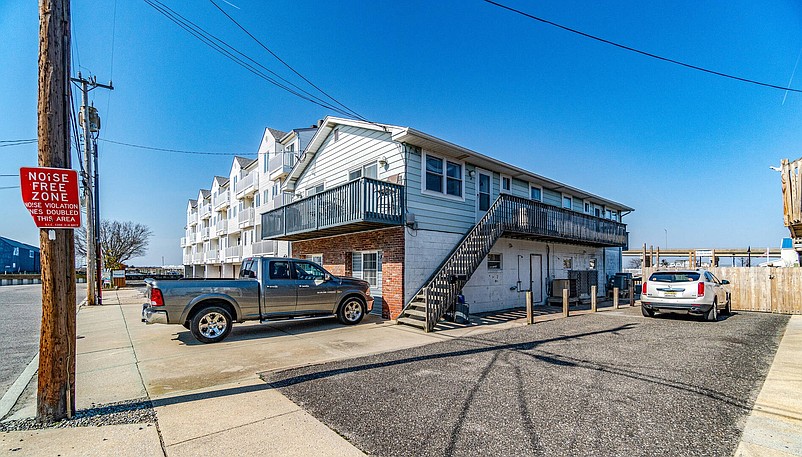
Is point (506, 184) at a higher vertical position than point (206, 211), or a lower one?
lower

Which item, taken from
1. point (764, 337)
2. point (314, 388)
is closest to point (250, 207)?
point (314, 388)

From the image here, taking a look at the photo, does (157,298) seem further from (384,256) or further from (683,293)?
(683,293)

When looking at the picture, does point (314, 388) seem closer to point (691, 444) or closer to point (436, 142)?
point (691, 444)

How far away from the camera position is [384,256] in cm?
1224

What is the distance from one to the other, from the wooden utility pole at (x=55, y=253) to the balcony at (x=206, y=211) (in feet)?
143

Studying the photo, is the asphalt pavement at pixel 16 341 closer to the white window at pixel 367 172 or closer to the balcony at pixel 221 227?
the white window at pixel 367 172

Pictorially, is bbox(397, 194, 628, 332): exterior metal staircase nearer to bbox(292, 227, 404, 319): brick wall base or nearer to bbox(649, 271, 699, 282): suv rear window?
bbox(292, 227, 404, 319): brick wall base

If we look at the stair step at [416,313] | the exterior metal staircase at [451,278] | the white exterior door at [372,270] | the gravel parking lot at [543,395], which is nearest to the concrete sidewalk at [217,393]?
the gravel parking lot at [543,395]

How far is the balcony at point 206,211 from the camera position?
44.4m

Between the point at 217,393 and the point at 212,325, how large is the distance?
3.86 meters

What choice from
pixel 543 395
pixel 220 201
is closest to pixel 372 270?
pixel 543 395

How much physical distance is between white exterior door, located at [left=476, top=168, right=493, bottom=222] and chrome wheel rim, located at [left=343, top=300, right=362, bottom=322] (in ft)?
19.2

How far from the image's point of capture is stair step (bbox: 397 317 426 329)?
10.0 metres

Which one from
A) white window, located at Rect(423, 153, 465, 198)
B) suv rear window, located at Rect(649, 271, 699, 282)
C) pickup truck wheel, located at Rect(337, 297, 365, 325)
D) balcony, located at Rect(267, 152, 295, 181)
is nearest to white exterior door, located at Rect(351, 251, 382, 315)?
pickup truck wheel, located at Rect(337, 297, 365, 325)
